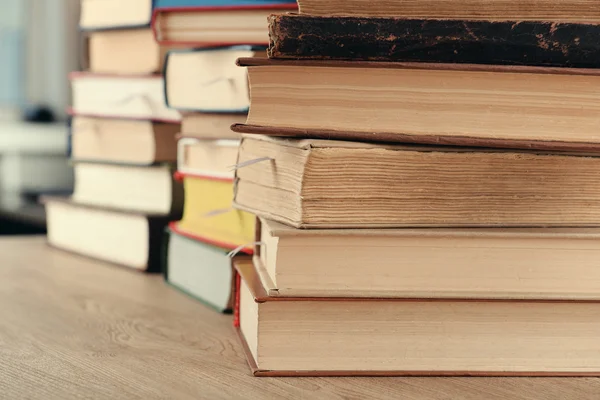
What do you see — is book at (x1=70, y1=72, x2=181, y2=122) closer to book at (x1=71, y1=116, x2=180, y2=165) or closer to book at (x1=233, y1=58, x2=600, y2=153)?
book at (x1=71, y1=116, x2=180, y2=165)

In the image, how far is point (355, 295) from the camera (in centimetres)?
67

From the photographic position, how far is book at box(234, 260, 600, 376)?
2.23 feet

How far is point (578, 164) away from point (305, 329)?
0.87 ft

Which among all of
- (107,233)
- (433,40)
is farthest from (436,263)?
(107,233)

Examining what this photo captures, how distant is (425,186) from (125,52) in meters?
0.67

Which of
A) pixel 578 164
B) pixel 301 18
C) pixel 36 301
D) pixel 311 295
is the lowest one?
pixel 36 301

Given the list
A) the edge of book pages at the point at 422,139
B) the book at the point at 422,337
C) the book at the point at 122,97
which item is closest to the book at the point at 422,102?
the edge of book pages at the point at 422,139

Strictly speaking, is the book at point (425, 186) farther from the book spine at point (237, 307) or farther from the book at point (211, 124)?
the book at point (211, 124)

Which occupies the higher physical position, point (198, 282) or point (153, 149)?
point (153, 149)

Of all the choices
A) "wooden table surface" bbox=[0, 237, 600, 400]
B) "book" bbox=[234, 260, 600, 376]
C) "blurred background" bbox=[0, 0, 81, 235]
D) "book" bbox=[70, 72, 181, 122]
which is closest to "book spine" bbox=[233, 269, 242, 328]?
"wooden table surface" bbox=[0, 237, 600, 400]

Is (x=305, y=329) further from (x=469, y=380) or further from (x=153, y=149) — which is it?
(x=153, y=149)

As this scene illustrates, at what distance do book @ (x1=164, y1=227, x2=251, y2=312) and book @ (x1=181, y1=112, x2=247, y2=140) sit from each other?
13 cm

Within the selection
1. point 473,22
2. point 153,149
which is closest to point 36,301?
point 153,149

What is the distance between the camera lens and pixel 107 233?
3.88 feet
